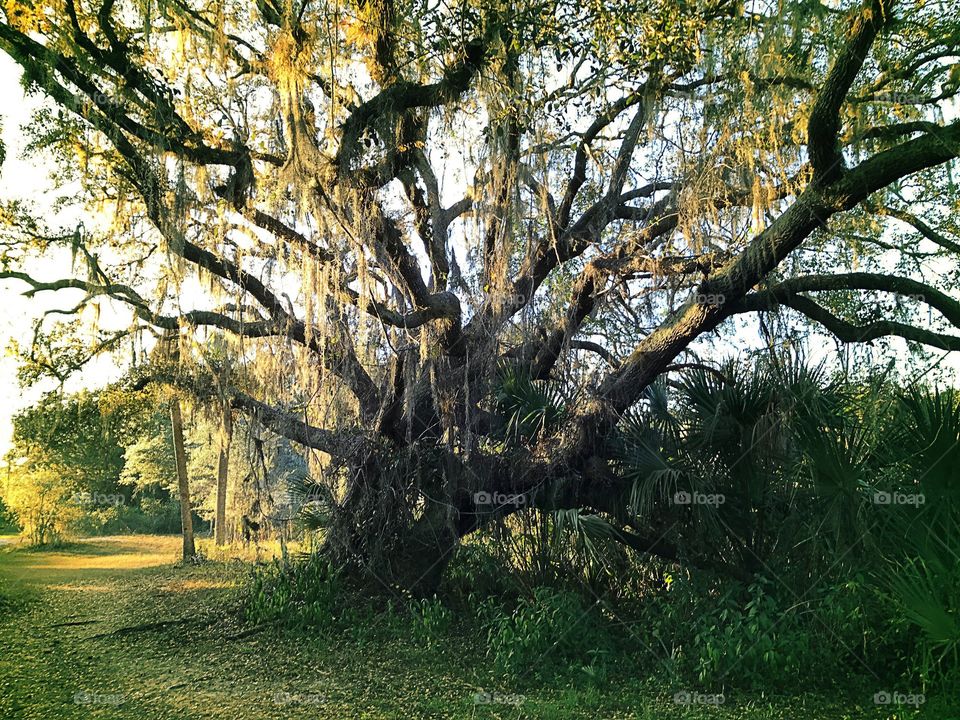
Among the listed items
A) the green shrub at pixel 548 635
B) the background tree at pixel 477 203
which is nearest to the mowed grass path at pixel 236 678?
the green shrub at pixel 548 635

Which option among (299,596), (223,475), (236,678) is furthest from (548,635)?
(223,475)

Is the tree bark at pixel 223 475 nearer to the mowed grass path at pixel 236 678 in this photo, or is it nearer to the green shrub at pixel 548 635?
the mowed grass path at pixel 236 678

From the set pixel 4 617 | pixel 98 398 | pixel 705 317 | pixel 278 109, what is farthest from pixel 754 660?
pixel 98 398

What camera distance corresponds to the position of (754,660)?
17.5 ft

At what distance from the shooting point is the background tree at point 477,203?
595 centimetres

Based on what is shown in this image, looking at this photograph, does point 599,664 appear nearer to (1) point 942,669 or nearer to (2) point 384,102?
(1) point 942,669

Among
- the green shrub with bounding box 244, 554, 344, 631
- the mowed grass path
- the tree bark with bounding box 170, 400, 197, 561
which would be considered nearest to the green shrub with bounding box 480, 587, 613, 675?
the mowed grass path

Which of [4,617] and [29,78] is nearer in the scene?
[29,78]

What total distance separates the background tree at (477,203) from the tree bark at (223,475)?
32 centimetres

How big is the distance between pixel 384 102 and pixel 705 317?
3388mm

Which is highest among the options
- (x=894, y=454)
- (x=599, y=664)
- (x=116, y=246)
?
(x=116, y=246)

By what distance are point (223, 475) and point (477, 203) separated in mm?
9604

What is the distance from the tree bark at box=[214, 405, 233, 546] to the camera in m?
8.49

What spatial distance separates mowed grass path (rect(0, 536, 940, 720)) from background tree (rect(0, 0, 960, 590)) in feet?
4.93
